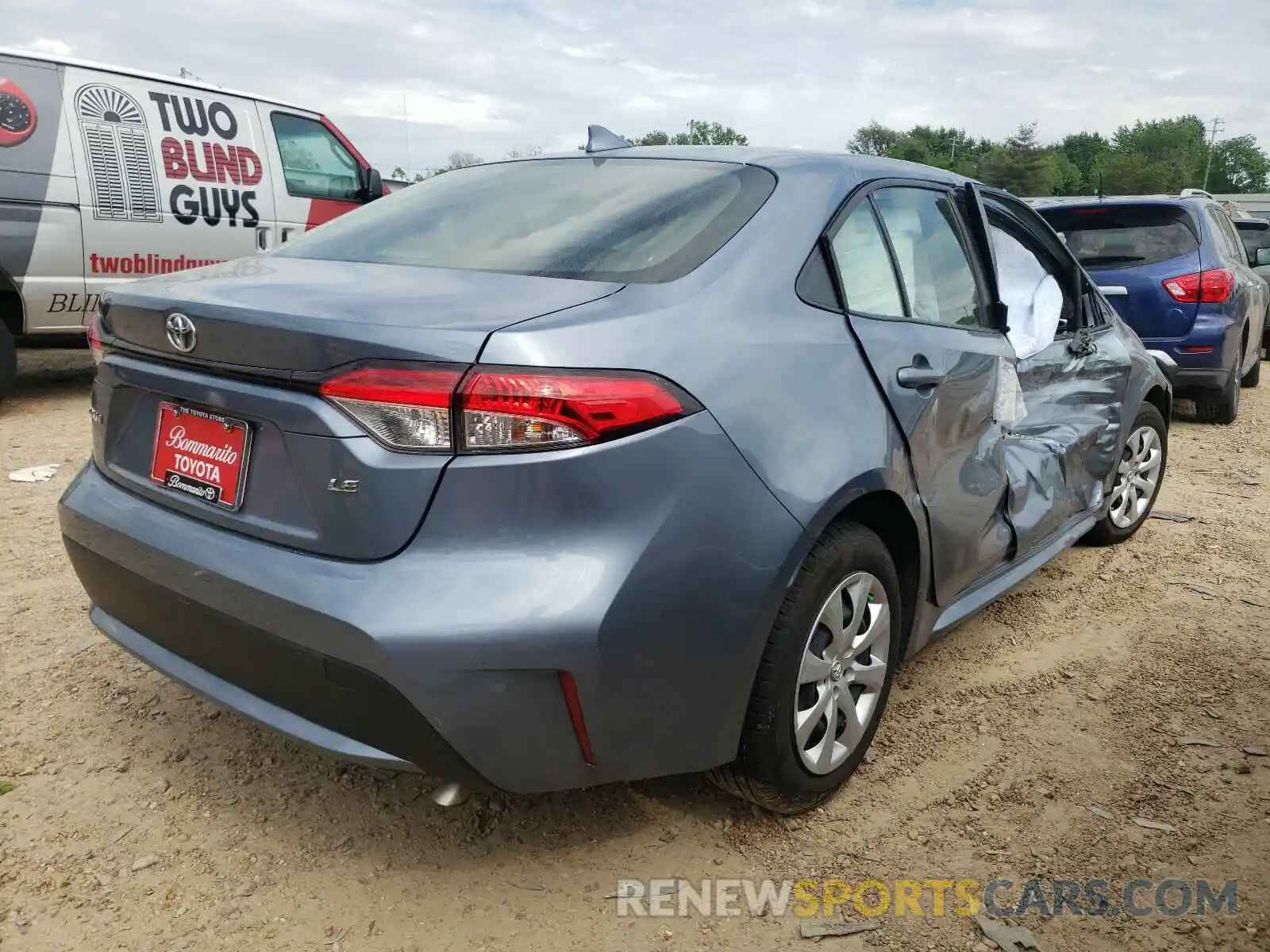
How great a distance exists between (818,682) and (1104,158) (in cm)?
11547

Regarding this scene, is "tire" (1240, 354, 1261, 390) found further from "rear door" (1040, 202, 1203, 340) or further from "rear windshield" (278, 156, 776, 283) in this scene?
"rear windshield" (278, 156, 776, 283)

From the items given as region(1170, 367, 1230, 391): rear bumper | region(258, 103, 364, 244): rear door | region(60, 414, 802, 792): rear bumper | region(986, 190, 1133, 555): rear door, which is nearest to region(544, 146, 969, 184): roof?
region(986, 190, 1133, 555): rear door

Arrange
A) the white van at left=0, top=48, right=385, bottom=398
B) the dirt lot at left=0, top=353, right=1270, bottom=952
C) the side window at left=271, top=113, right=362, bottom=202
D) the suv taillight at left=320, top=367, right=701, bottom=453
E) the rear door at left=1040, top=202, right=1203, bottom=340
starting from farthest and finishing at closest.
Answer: the side window at left=271, top=113, right=362, bottom=202 < the rear door at left=1040, top=202, right=1203, bottom=340 < the white van at left=0, top=48, right=385, bottom=398 < the dirt lot at left=0, top=353, right=1270, bottom=952 < the suv taillight at left=320, top=367, right=701, bottom=453

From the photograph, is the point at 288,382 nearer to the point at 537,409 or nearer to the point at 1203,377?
the point at 537,409

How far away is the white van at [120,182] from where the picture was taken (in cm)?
584

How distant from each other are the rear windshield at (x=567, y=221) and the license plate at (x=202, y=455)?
57 cm

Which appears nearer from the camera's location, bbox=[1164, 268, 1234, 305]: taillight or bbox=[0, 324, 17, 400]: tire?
bbox=[0, 324, 17, 400]: tire

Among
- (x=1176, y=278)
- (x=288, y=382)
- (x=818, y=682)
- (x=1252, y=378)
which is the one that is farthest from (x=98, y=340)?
(x=1252, y=378)

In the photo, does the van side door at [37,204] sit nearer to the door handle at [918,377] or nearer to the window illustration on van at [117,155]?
the window illustration on van at [117,155]

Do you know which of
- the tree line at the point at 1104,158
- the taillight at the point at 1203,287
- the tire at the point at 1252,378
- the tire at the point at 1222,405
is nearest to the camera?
the taillight at the point at 1203,287

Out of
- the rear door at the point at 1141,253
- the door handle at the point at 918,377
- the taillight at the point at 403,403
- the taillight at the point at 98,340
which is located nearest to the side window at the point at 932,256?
the door handle at the point at 918,377

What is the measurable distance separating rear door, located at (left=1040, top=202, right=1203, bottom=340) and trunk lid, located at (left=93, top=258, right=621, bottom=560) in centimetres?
619

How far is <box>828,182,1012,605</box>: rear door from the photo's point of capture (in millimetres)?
2434

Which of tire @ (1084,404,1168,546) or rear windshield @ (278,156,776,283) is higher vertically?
rear windshield @ (278,156,776,283)
